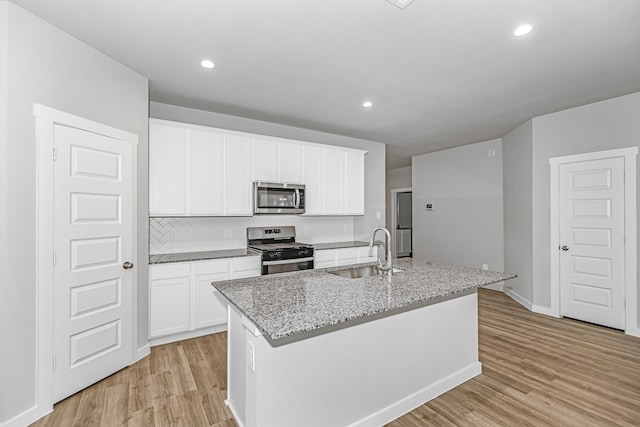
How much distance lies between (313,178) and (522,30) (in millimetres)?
2875

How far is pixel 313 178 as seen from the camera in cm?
449

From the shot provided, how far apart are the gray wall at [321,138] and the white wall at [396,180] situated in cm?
246

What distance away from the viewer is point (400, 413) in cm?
206

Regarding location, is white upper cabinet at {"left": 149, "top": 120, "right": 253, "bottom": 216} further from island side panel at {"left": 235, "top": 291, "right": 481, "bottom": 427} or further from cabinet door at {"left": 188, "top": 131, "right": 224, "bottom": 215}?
island side panel at {"left": 235, "top": 291, "right": 481, "bottom": 427}

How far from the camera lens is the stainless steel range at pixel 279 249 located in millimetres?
3721

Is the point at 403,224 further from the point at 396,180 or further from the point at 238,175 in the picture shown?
the point at 238,175

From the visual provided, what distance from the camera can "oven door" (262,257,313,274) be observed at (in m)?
3.70

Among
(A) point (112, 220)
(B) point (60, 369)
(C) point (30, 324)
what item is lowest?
(B) point (60, 369)

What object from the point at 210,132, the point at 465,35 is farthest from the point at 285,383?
the point at 210,132

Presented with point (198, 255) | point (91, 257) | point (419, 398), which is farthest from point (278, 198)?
point (419, 398)

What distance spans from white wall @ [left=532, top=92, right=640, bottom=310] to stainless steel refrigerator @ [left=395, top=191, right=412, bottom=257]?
409cm

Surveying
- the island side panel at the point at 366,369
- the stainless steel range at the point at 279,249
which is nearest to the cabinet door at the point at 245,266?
the stainless steel range at the point at 279,249

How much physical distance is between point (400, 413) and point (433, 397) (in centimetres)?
34

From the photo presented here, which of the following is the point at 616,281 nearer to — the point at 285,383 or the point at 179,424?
the point at 285,383
